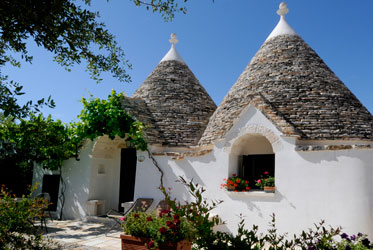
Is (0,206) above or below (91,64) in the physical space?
below

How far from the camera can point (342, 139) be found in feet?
24.9

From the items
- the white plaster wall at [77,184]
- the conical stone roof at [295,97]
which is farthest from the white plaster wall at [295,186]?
the white plaster wall at [77,184]

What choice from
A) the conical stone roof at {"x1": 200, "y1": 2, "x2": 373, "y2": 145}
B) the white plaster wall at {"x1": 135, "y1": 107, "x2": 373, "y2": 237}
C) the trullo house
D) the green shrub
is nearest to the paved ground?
the trullo house

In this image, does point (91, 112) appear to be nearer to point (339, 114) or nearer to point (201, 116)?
point (201, 116)

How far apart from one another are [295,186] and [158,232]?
13.0 ft

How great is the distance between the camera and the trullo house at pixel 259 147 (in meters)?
6.98

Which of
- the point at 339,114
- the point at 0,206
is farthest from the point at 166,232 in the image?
the point at 339,114

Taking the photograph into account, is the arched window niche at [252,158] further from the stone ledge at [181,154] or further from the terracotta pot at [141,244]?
the terracotta pot at [141,244]

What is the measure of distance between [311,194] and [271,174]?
6.10 feet

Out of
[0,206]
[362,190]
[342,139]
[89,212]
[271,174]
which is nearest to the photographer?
[0,206]

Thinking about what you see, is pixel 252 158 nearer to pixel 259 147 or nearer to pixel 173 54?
pixel 259 147

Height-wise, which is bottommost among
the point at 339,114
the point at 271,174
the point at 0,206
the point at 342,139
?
the point at 0,206

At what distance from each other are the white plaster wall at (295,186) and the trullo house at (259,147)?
0.02 m

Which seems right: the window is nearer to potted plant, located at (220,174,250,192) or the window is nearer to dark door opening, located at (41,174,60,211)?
potted plant, located at (220,174,250,192)
